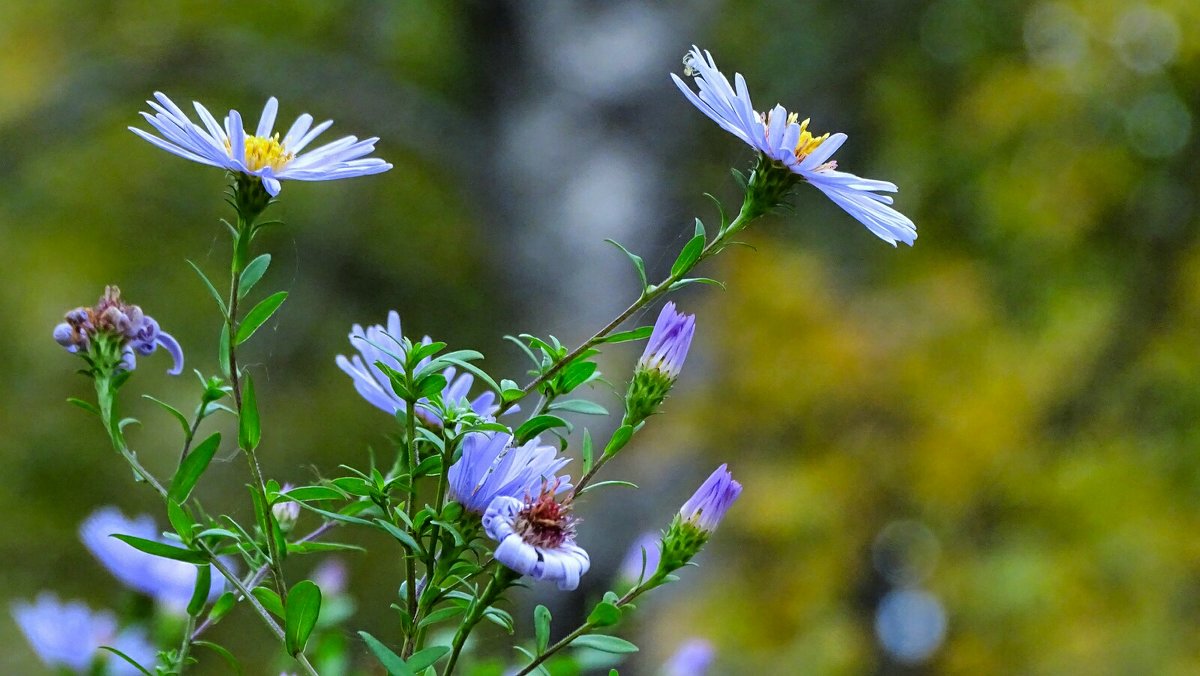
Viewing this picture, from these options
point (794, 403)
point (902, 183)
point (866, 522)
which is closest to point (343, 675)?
point (794, 403)

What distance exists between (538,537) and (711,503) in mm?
136

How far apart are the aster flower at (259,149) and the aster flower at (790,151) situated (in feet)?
0.57

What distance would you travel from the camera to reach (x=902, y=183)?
4.05 meters

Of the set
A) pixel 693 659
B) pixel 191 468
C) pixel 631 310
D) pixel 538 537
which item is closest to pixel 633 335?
pixel 631 310

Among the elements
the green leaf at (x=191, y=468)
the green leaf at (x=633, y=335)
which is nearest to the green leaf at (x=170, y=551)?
the green leaf at (x=191, y=468)

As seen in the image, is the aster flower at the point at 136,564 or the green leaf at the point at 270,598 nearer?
the green leaf at the point at 270,598

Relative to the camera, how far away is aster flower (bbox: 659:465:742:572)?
0.64 m

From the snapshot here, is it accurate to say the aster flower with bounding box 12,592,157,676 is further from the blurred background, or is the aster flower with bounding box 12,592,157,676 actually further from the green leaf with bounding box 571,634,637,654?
the blurred background

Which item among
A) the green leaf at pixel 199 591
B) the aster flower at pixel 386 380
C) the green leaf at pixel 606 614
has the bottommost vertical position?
the green leaf at pixel 606 614

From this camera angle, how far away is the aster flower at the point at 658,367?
659mm

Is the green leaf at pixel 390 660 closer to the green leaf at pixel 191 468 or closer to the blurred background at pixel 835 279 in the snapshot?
the green leaf at pixel 191 468

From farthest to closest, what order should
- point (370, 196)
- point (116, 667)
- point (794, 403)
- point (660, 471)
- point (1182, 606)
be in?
point (370, 196)
point (1182, 606)
point (794, 403)
point (660, 471)
point (116, 667)

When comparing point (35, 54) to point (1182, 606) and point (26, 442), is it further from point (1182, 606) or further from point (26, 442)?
point (1182, 606)

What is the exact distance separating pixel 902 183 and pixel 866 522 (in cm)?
116
